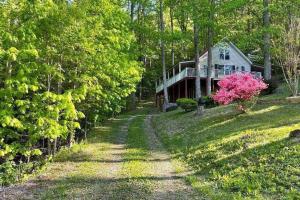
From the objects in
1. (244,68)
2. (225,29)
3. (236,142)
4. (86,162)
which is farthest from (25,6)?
(244,68)

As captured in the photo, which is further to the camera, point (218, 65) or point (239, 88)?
point (218, 65)

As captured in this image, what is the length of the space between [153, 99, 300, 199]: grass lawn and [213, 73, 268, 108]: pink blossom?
1.14 m

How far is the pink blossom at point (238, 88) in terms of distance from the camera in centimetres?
2214

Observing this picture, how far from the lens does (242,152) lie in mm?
14258

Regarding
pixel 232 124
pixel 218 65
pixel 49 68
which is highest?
pixel 218 65

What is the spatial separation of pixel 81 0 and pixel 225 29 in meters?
15.9

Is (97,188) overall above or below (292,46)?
below

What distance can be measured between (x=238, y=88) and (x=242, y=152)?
8309 mm

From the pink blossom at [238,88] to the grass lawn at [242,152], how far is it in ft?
3.75

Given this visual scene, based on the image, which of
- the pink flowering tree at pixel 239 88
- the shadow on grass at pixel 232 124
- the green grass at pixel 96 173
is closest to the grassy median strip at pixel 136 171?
the green grass at pixel 96 173

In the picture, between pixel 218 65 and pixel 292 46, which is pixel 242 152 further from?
pixel 218 65

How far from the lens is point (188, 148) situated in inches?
706

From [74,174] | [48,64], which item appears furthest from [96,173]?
[48,64]

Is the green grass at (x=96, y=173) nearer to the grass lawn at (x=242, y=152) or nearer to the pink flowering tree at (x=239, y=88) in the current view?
the grass lawn at (x=242, y=152)
